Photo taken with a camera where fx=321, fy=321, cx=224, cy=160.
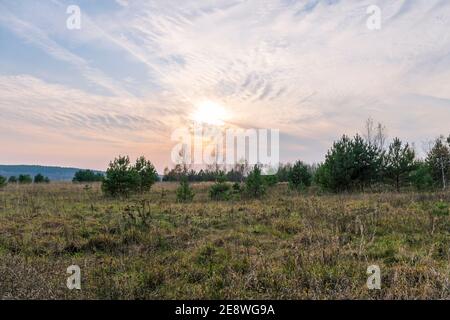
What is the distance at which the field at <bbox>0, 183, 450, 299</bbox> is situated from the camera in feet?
13.8

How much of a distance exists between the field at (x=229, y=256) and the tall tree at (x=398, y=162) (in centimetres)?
1561

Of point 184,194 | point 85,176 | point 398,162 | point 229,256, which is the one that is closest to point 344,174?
point 398,162

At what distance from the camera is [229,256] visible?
19.6ft

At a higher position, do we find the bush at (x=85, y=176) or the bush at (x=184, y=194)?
the bush at (x=85, y=176)

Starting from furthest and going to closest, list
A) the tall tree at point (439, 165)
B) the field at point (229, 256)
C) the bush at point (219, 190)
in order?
1. the tall tree at point (439, 165)
2. the bush at point (219, 190)
3. the field at point (229, 256)

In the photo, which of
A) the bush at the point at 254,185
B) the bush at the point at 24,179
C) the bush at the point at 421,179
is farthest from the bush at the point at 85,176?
the bush at the point at 421,179

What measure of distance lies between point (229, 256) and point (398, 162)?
23328mm

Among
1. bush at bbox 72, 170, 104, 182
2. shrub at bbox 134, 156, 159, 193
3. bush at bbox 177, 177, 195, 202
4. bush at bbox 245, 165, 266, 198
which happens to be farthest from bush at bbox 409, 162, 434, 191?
bush at bbox 72, 170, 104, 182

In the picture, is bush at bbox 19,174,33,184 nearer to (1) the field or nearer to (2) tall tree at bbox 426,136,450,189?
(1) the field

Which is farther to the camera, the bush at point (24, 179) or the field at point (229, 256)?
the bush at point (24, 179)

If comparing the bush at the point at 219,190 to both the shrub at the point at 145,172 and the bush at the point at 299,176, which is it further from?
the bush at the point at 299,176

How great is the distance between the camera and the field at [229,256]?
13.8 ft
